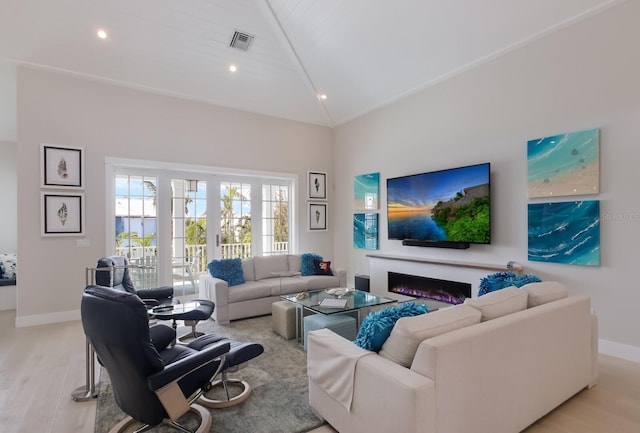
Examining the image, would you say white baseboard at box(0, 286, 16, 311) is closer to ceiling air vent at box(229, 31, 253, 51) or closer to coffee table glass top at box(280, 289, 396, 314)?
coffee table glass top at box(280, 289, 396, 314)

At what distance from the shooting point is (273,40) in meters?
5.11

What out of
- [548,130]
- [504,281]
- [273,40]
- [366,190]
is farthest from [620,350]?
[273,40]

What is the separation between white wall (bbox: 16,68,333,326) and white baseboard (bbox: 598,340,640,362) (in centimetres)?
558

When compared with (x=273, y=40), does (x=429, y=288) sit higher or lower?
lower

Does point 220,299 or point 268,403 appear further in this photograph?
point 220,299

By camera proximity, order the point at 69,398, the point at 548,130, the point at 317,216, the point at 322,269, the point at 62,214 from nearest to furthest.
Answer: the point at 69,398 → the point at 548,130 → the point at 62,214 → the point at 322,269 → the point at 317,216

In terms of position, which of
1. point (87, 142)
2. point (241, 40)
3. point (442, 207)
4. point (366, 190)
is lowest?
point (442, 207)

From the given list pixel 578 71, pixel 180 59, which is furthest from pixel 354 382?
pixel 180 59

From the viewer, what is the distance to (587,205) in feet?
11.4

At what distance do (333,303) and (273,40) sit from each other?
3.95 m

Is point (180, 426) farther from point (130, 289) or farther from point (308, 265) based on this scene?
point (308, 265)

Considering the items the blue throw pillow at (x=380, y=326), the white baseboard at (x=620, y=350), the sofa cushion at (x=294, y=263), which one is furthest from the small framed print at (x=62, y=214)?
the white baseboard at (x=620, y=350)

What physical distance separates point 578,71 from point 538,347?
306cm

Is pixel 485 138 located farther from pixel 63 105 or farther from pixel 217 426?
pixel 63 105
